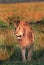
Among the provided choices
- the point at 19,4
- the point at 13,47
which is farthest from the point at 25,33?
the point at 19,4

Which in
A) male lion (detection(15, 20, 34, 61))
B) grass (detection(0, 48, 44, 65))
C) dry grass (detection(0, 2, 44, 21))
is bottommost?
grass (detection(0, 48, 44, 65))

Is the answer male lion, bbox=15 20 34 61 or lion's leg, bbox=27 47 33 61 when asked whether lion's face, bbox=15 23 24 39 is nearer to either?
male lion, bbox=15 20 34 61

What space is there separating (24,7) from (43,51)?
1.82ft

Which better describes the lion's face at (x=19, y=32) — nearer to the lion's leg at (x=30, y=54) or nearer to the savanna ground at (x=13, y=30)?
the savanna ground at (x=13, y=30)

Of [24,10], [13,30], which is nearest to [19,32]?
[13,30]

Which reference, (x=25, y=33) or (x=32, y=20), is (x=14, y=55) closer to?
(x=25, y=33)

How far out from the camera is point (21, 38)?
6.70ft

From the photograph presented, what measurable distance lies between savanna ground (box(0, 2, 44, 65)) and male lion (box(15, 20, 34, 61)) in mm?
45

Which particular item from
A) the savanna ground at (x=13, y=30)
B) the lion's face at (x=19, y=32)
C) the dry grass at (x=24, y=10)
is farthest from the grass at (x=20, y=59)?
the dry grass at (x=24, y=10)

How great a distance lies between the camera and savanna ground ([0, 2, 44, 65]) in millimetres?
2045

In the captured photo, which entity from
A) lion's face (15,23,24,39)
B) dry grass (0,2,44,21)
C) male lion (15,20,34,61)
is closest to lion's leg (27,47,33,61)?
male lion (15,20,34,61)

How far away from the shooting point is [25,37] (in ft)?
6.73

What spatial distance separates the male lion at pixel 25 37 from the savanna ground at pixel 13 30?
0.05 m

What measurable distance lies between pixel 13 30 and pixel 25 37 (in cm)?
16
